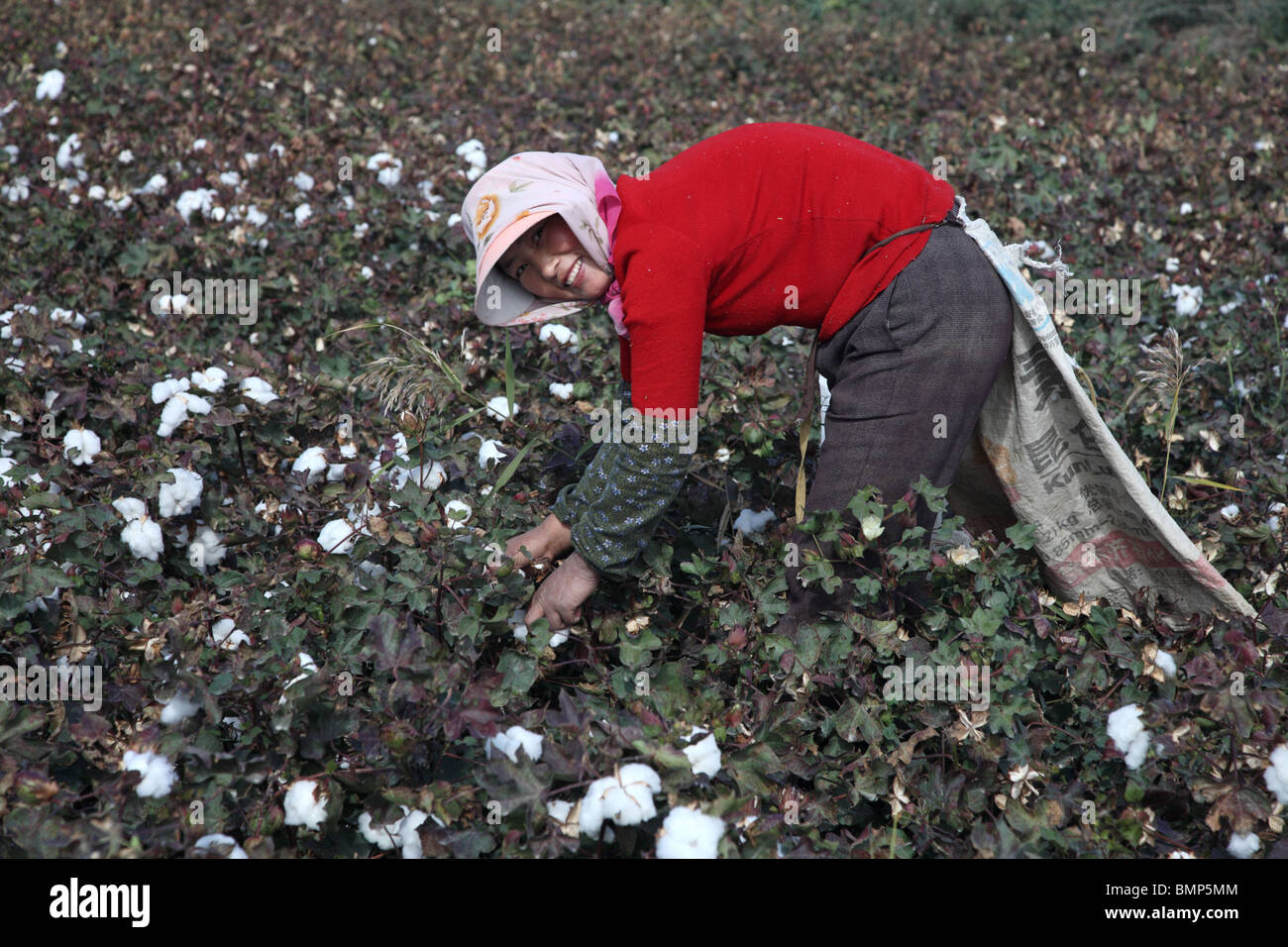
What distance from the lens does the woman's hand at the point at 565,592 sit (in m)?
2.12

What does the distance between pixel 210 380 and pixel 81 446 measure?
338mm

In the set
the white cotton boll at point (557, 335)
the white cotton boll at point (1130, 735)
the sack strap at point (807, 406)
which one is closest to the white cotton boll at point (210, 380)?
the white cotton boll at point (557, 335)

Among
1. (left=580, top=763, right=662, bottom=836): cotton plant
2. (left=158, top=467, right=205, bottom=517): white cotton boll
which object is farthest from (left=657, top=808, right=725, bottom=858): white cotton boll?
(left=158, top=467, right=205, bottom=517): white cotton boll

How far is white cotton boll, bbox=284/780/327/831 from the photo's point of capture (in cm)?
164

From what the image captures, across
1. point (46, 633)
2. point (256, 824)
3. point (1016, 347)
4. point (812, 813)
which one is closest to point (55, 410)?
point (46, 633)

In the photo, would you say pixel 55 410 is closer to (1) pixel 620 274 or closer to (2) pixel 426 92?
(1) pixel 620 274

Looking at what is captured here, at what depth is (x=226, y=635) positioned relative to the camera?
6.70ft

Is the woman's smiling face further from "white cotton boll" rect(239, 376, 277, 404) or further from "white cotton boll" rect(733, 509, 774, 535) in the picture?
"white cotton boll" rect(239, 376, 277, 404)

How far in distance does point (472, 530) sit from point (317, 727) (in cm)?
52

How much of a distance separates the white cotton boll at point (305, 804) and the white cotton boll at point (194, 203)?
9.62 feet

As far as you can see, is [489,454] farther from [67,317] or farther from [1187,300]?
[1187,300]

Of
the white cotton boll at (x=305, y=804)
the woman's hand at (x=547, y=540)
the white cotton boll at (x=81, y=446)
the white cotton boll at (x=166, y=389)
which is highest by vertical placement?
the white cotton boll at (x=166, y=389)

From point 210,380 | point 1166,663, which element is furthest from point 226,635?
point 1166,663

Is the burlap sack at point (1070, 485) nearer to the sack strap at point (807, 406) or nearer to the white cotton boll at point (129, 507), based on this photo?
the sack strap at point (807, 406)
